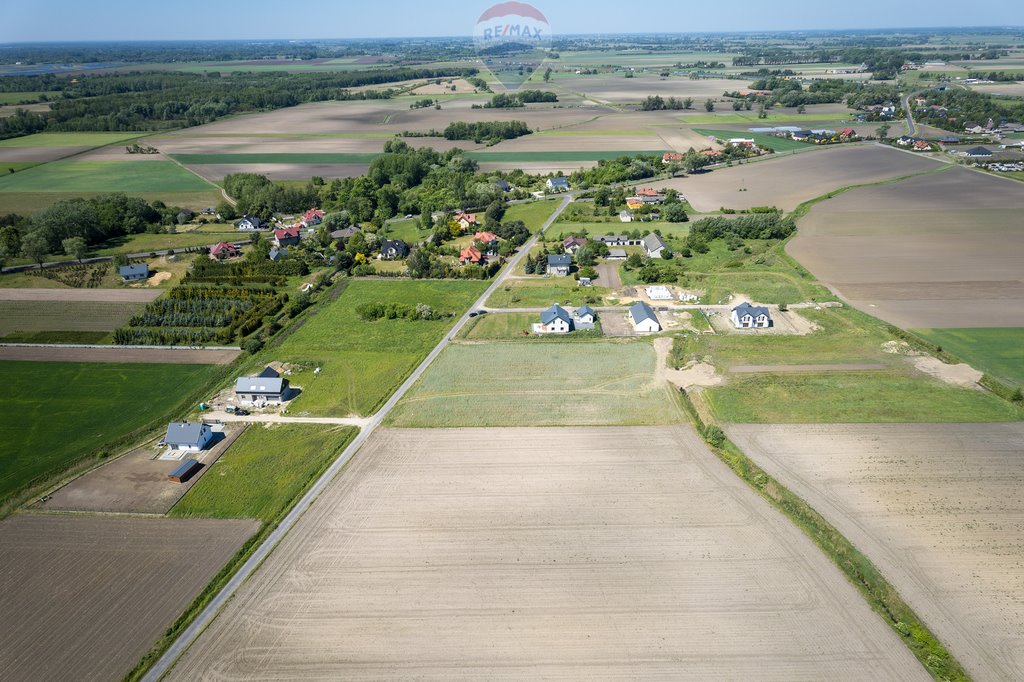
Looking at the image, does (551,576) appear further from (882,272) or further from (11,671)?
(882,272)

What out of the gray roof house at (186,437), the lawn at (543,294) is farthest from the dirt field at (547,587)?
the lawn at (543,294)

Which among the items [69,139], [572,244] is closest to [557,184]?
[572,244]

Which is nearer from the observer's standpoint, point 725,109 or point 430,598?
point 430,598

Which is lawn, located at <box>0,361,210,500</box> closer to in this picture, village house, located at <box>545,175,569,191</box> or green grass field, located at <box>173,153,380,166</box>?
village house, located at <box>545,175,569,191</box>

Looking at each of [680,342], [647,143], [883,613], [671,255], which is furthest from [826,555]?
[647,143]

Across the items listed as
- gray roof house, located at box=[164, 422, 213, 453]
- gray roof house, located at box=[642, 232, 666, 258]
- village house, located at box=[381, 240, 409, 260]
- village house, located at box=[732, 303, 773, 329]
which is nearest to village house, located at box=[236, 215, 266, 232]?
village house, located at box=[381, 240, 409, 260]

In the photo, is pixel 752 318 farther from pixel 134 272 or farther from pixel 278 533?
pixel 134 272

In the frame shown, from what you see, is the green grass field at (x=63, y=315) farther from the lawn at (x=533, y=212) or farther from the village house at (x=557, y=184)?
the village house at (x=557, y=184)
